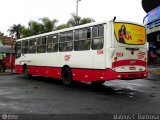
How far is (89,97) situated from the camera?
12.5 metres

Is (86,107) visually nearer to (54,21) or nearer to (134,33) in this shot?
(134,33)

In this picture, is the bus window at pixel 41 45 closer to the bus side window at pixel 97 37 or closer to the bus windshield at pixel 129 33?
the bus side window at pixel 97 37

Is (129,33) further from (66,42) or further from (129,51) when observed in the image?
(66,42)

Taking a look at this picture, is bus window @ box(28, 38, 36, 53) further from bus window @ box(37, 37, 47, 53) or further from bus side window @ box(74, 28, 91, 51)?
bus side window @ box(74, 28, 91, 51)

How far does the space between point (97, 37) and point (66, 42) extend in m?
3.01

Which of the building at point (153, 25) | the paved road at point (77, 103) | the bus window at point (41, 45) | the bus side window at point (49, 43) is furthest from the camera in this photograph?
the building at point (153, 25)

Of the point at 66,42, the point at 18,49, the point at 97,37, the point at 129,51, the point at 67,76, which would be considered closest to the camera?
the point at 129,51

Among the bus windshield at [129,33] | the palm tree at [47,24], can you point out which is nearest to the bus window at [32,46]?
the bus windshield at [129,33]

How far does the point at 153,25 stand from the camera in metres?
42.5

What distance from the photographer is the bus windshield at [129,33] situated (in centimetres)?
1384

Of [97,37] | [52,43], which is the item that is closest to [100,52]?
[97,37]

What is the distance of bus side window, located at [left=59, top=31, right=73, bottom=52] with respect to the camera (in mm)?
16625

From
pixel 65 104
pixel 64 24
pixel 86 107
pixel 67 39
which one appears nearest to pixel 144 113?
pixel 86 107

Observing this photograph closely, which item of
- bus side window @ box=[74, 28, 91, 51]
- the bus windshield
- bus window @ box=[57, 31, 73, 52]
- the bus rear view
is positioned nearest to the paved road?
the bus rear view
